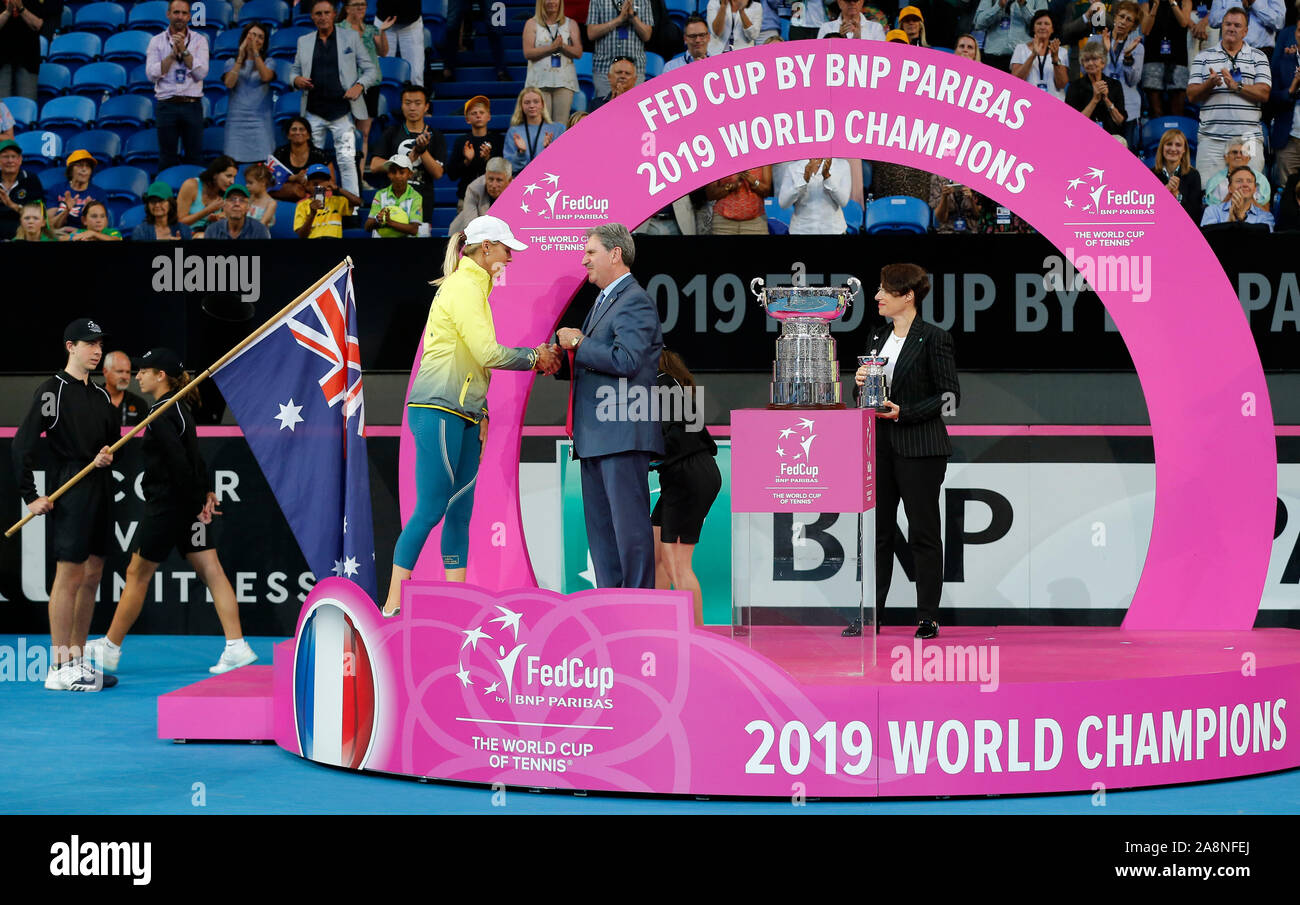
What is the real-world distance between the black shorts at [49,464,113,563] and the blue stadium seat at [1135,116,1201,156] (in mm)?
6586

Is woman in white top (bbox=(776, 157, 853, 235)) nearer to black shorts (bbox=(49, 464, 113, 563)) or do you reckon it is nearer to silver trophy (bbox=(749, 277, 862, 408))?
silver trophy (bbox=(749, 277, 862, 408))

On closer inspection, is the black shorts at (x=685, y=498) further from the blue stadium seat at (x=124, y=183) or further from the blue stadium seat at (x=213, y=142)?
the blue stadium seat at (x=124, y=183)

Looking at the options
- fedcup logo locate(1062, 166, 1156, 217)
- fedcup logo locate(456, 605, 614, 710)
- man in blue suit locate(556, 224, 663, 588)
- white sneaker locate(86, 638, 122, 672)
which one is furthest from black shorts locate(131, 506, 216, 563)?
fedcup logo locate(1062, 166, 1156, 217)

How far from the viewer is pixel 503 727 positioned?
5.27 metres

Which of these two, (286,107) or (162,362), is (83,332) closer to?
(162,362)

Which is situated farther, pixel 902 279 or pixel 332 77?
pixel 332 77

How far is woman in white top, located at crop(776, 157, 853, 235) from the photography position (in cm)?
897

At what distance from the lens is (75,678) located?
24.8ft

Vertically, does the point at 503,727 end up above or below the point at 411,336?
below

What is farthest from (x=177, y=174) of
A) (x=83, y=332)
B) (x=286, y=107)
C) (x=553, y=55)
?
(x=83, y=332)

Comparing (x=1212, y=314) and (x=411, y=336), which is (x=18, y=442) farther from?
(x=1212, y=314)

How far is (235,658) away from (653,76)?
4.68 metres

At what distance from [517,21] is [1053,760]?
28.1ft

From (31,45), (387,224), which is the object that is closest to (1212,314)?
(387,224)
